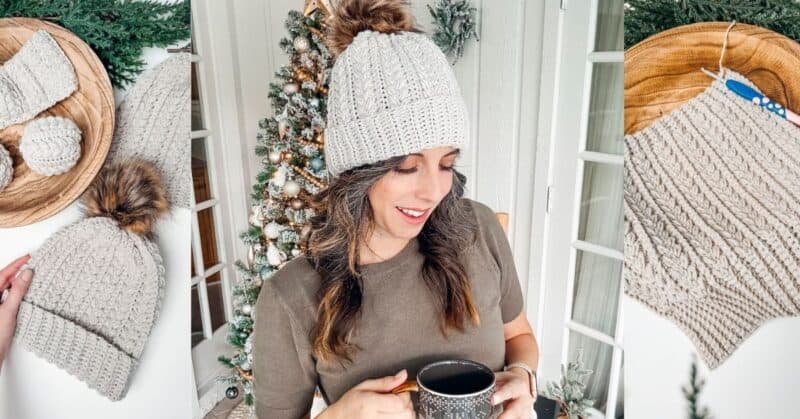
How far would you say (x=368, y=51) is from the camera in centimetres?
42

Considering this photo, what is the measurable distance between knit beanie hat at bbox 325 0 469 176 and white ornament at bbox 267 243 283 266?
125mm

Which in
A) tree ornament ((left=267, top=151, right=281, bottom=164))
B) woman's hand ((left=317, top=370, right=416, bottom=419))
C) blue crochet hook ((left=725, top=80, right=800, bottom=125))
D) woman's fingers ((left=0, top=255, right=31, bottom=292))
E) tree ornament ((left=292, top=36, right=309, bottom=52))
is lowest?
woman's hand ((left=317, top=370, right=416, bottom=419))

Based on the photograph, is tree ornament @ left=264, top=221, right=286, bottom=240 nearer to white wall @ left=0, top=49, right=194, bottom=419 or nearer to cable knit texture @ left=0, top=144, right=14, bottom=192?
white wall @ left=0, top=49, right=194, bottom=419

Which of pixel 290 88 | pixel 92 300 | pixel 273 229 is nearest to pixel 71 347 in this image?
pixel 92 300

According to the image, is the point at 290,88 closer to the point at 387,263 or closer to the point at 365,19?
the point at 365,19

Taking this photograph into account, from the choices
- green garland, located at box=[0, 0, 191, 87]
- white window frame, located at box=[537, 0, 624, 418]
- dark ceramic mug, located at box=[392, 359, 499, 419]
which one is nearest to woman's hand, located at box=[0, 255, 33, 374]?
green garland, located at box=[0, 0, 191, 87]

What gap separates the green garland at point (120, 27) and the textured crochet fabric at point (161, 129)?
2 cm

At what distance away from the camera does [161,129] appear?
0.53 m

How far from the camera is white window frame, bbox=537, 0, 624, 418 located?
18.1 inches

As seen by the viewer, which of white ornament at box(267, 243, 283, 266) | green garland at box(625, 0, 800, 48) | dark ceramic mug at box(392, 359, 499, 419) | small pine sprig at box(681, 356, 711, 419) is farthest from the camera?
small pine sprig at box(681, 356, 711, 419)

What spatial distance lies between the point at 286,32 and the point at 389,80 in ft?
0.50

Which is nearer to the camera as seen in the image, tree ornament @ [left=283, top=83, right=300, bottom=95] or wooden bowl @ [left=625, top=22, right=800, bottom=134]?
tree ornament @ [left=283, top=83, right=300, bottom=95]

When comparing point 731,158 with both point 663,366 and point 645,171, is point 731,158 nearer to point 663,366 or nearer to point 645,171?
point 645,171

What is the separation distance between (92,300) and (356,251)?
32 centimetres
